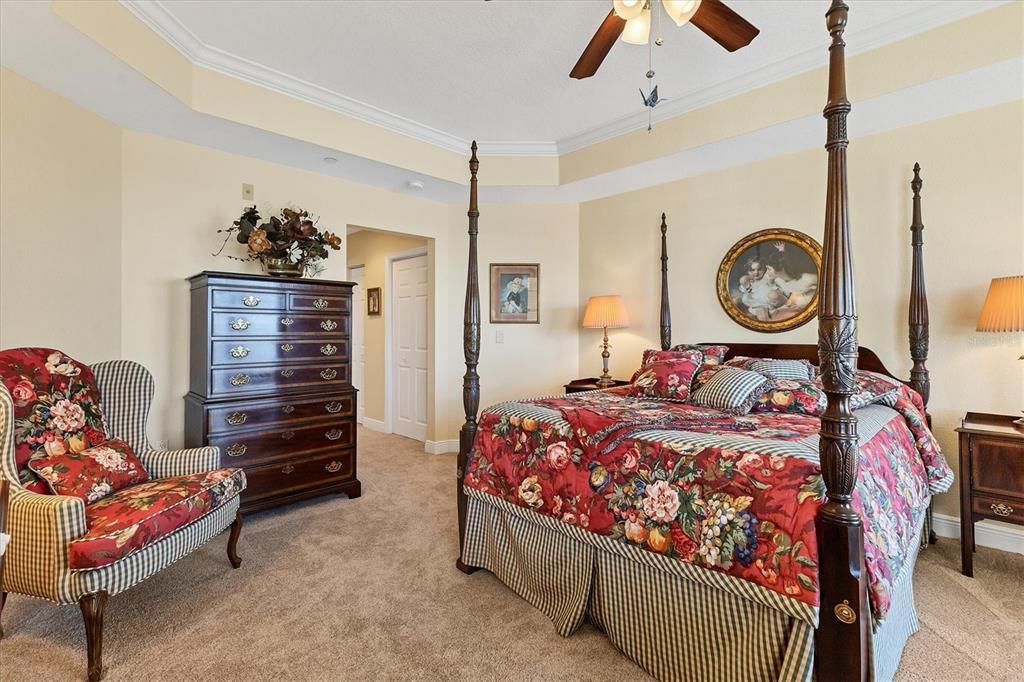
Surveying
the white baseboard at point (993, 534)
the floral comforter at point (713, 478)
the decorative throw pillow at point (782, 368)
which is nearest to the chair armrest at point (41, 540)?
the floral comforter at point (713, 478)

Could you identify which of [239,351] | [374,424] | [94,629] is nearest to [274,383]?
[239,351]

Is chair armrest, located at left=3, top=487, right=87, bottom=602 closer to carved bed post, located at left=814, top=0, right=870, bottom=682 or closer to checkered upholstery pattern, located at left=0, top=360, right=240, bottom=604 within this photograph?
checkered upholstery pattern, located at left=0, top=360, right=240, bottom=604

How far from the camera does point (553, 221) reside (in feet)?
15.7

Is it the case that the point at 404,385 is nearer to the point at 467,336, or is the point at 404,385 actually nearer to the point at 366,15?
the point at 467,336

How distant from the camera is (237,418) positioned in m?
3.03

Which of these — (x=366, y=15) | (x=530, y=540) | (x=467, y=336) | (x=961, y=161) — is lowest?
(x=530, y=540)

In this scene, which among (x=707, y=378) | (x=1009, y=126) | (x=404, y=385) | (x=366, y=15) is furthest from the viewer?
(x=404, y=385)

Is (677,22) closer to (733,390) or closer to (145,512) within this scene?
(733,390)

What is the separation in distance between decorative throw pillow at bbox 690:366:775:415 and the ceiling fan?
1.64 m

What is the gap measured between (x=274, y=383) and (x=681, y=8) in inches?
120

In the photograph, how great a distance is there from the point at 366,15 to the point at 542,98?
1318 millimetres

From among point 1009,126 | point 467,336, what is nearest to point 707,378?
point 467,336

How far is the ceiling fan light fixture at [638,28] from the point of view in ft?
6.55

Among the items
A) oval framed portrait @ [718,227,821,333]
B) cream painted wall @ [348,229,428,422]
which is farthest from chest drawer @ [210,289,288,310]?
oval framed portrait @ [718,227,821,333]
